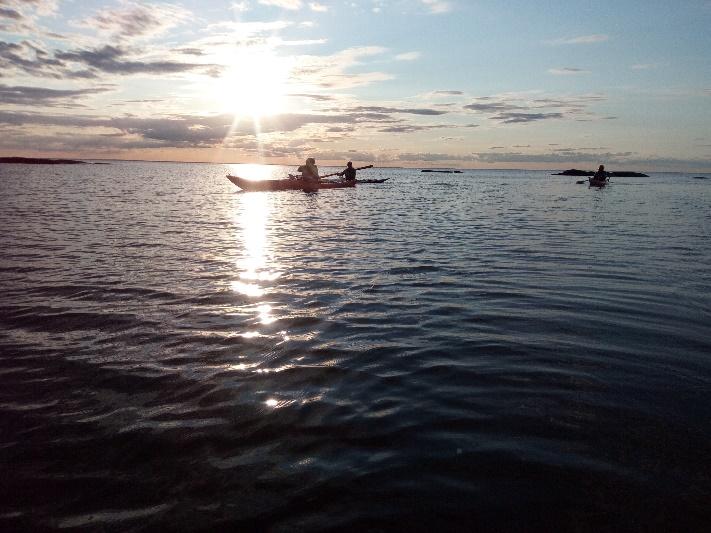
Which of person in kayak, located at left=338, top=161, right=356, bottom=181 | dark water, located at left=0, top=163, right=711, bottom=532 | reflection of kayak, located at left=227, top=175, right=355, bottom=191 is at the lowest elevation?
dark water, located at left=0, top=163, right=711, bottom=532

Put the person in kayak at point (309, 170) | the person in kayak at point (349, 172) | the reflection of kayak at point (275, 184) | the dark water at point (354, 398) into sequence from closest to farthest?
the dark water at point (354, 398), the person in kayak at point (309, 170), the reflection of kayak at point (275, 184), the person in kayak at point (349, 172)

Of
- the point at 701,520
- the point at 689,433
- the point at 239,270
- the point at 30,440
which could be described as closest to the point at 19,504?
the point at 30,440

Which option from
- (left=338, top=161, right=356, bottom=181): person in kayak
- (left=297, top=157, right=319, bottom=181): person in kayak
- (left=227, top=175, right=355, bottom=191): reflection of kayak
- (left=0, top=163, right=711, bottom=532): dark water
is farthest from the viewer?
(left=338, top=161, right=356, bottom=181): person in kayak

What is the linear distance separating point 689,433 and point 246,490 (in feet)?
12.6

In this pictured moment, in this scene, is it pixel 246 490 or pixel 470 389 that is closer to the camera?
pixel 246 490

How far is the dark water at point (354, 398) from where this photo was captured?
322 cm

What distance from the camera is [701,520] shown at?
3041 millimetres

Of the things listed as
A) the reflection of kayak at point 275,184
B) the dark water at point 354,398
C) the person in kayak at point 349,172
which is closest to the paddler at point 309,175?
the reflection of kayak at point 275,184

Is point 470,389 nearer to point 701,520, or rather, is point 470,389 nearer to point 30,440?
point 701,520

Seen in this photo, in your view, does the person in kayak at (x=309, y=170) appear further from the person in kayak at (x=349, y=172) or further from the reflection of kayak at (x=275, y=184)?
the person in kayak at (x=349, y=172)

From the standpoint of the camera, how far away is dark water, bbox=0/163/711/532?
322cm

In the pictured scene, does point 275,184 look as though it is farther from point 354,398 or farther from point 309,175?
point 354,398

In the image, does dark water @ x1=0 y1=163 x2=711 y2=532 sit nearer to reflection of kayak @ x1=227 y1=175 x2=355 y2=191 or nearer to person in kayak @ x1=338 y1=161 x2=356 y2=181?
reflection of kayak @ x1=227 y1=175 x2=355 y2=191

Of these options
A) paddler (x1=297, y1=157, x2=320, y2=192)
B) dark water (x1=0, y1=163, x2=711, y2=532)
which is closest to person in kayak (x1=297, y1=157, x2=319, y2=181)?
paddler (x1=297, y1=157, x2=320, y2=192)
